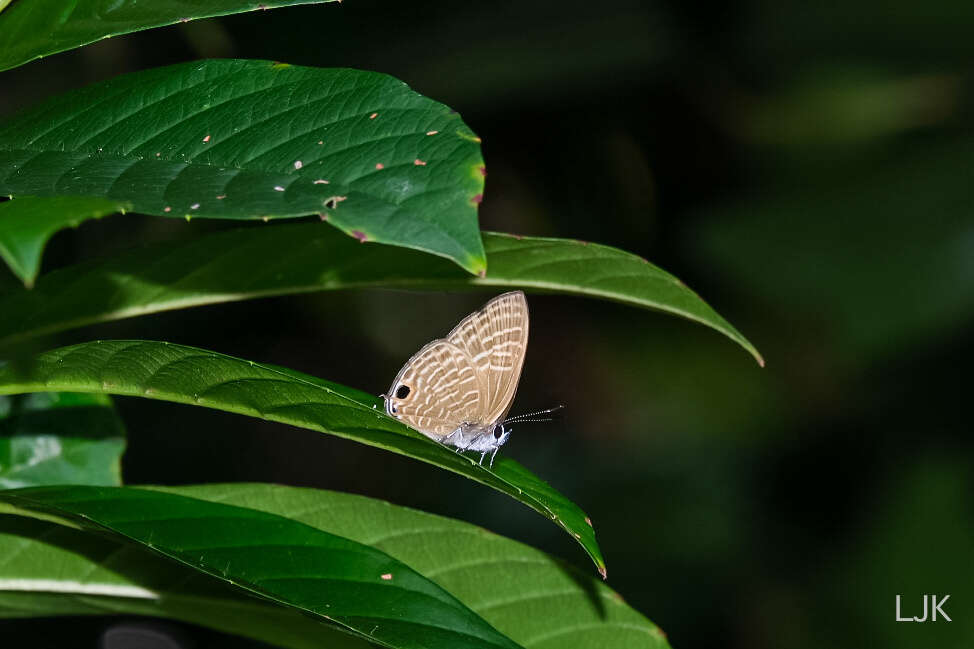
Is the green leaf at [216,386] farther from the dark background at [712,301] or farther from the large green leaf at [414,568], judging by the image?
the dark background at [712,301]

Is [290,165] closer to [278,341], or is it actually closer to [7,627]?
[7,627]

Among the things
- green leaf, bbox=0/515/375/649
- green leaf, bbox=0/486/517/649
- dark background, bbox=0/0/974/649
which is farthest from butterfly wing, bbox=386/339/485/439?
dark background, bbox=0/0/974/649

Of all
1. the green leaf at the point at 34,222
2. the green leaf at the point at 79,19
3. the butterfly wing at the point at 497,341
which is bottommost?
the green leaf at the point at 34,222

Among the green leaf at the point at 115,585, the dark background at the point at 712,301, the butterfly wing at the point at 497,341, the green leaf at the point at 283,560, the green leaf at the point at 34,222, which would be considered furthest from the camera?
the dark background at the point at 712,301

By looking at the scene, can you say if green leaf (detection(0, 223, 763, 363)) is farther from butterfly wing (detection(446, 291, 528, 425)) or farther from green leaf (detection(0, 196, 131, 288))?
→ green leaf (detection(0, 196, 131, 288))

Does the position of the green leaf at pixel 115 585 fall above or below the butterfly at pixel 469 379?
below

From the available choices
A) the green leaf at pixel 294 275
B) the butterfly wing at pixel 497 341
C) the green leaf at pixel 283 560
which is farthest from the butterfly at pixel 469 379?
the green leaf at pixel 283 560

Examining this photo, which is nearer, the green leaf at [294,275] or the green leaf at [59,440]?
the green leaf at [294,275]
